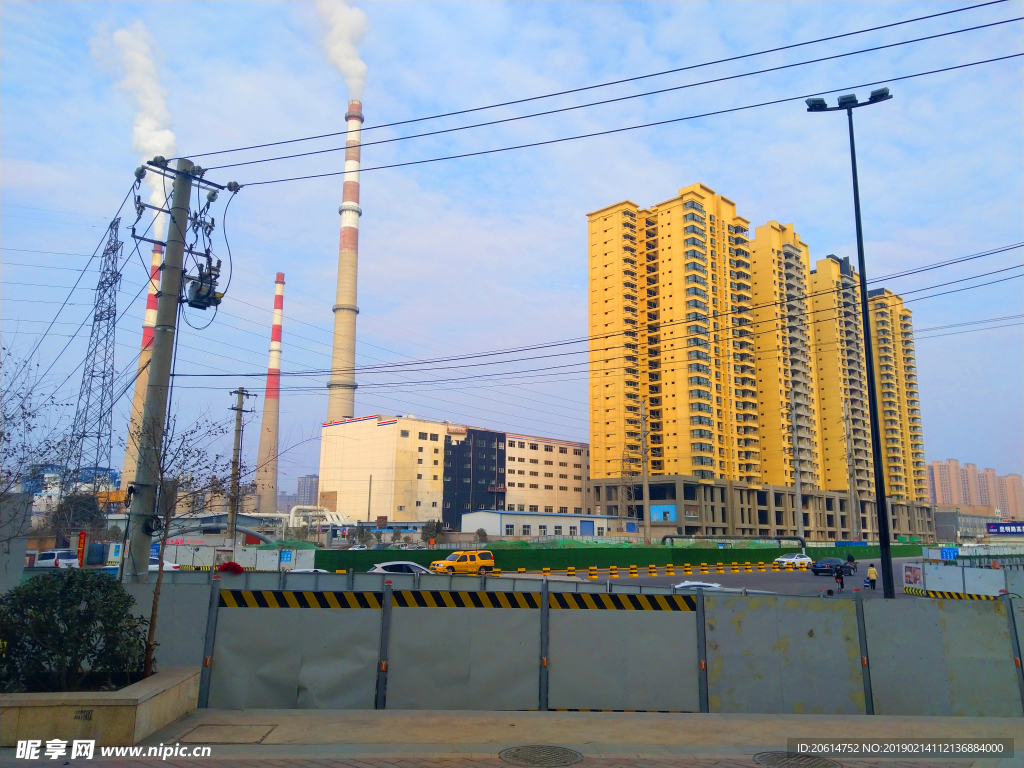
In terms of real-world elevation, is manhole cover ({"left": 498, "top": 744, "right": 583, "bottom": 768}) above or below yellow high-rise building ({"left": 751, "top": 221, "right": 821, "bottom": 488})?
below

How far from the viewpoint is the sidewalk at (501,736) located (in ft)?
24.0

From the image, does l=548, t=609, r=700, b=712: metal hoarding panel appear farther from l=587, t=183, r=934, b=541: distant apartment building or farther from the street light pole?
l=587, t=183, r=934, b=541: distant apartment building

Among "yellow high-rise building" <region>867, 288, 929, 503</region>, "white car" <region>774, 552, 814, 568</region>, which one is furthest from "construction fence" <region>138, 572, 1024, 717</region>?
"yellow high-rise building" <region>867, 288, 929, 503</region>

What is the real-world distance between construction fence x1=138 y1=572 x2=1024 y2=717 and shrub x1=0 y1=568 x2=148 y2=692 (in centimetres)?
162

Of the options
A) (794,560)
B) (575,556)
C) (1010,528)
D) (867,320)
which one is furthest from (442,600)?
(1010,528)

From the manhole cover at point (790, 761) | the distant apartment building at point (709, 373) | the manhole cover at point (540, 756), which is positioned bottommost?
the manhole cover at point (790, 761)

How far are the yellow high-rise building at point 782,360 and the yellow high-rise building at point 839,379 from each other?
6.39 m

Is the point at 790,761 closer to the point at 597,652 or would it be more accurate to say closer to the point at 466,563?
the point at 597,652

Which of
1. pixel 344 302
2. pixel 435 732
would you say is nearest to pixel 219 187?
pixel 435 732

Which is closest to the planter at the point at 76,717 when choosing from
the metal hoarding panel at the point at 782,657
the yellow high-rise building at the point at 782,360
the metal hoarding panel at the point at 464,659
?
the metal hoarding panel at the point at 464,659

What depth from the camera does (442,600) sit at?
10.5 meters

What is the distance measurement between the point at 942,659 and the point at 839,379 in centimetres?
13841

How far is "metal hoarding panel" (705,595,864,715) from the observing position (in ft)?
34.1

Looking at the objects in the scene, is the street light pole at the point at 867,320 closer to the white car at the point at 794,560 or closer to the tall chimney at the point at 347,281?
the white car at the point at 794,560
